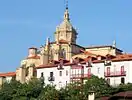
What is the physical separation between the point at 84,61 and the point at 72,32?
18142 mm

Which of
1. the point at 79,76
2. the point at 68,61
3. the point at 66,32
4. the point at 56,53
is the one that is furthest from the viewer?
the point at 66,32

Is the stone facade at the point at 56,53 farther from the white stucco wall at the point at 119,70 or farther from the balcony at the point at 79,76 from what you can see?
the white stucco wall at the point at 119,70

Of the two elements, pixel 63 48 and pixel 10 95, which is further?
pixel 63 48

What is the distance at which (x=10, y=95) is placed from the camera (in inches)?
3519

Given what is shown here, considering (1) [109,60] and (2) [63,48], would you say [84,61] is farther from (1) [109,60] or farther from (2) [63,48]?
(2) [63,48]

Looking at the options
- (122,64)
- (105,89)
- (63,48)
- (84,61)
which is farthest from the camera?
(63,48)

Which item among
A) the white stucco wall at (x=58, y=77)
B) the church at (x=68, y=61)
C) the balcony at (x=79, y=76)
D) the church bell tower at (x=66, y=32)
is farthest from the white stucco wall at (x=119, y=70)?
the church bell tower at (x=66, y=32)

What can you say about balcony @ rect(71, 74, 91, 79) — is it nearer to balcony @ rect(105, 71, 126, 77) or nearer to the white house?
the white house

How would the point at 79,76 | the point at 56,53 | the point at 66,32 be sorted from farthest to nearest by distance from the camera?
the point at 66,32, the point at 56,53, the point at 79,76

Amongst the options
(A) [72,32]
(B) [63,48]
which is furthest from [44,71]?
(A) [72,32]

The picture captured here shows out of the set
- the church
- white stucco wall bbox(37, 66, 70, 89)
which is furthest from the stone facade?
white stucco wall bbox(37, 66, 70, 89)

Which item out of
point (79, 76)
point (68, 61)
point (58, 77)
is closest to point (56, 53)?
point (68, 61)

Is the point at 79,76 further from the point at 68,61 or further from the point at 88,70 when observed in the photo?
the point at 68,61

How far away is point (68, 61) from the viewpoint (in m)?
95.6
